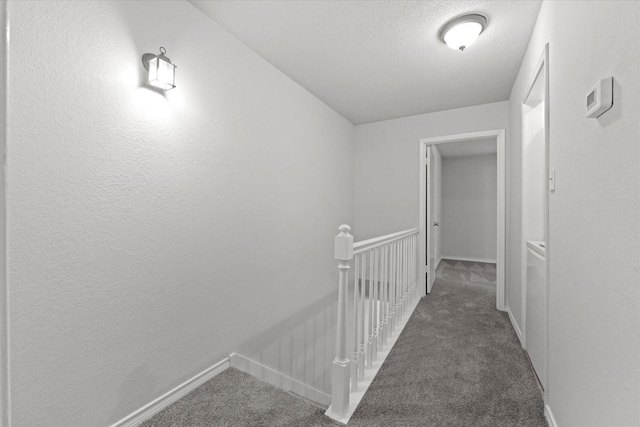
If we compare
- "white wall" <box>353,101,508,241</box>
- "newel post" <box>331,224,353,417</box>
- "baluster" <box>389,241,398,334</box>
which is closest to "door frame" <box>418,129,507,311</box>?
"white wall" <box>353,101,508,241</box>

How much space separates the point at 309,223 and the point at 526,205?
6.43 ft

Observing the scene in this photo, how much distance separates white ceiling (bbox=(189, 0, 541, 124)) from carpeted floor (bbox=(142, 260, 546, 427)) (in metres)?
2.34

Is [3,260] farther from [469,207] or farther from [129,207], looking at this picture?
[469,207]

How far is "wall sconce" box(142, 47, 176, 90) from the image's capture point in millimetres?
1502

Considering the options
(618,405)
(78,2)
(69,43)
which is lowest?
(618,405)

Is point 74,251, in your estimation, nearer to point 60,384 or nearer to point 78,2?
point 60,384

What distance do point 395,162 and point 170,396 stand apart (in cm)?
336

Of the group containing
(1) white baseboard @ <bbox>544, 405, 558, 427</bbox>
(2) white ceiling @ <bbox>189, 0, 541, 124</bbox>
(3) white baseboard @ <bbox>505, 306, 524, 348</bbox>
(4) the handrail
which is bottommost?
(1) white baseboard @ <bbox>544, 405, 558, 427</bbox>

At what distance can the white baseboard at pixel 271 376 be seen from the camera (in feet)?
6.89

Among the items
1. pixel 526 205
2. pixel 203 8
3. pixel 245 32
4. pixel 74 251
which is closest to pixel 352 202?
pixel 526 205

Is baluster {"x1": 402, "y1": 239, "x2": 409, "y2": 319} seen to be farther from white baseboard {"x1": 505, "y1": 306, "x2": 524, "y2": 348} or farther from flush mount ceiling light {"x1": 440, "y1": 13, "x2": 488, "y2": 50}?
flush mount ceiling light {"x1": 440, "y1": 13, "x2": 488, "y2": 50}

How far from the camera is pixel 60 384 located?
1.23 meters

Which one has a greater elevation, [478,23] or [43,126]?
[478,23]

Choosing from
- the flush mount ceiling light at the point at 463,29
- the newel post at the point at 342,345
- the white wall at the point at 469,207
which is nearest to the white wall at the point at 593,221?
the flush mount ceiling light at the point at 463,29
